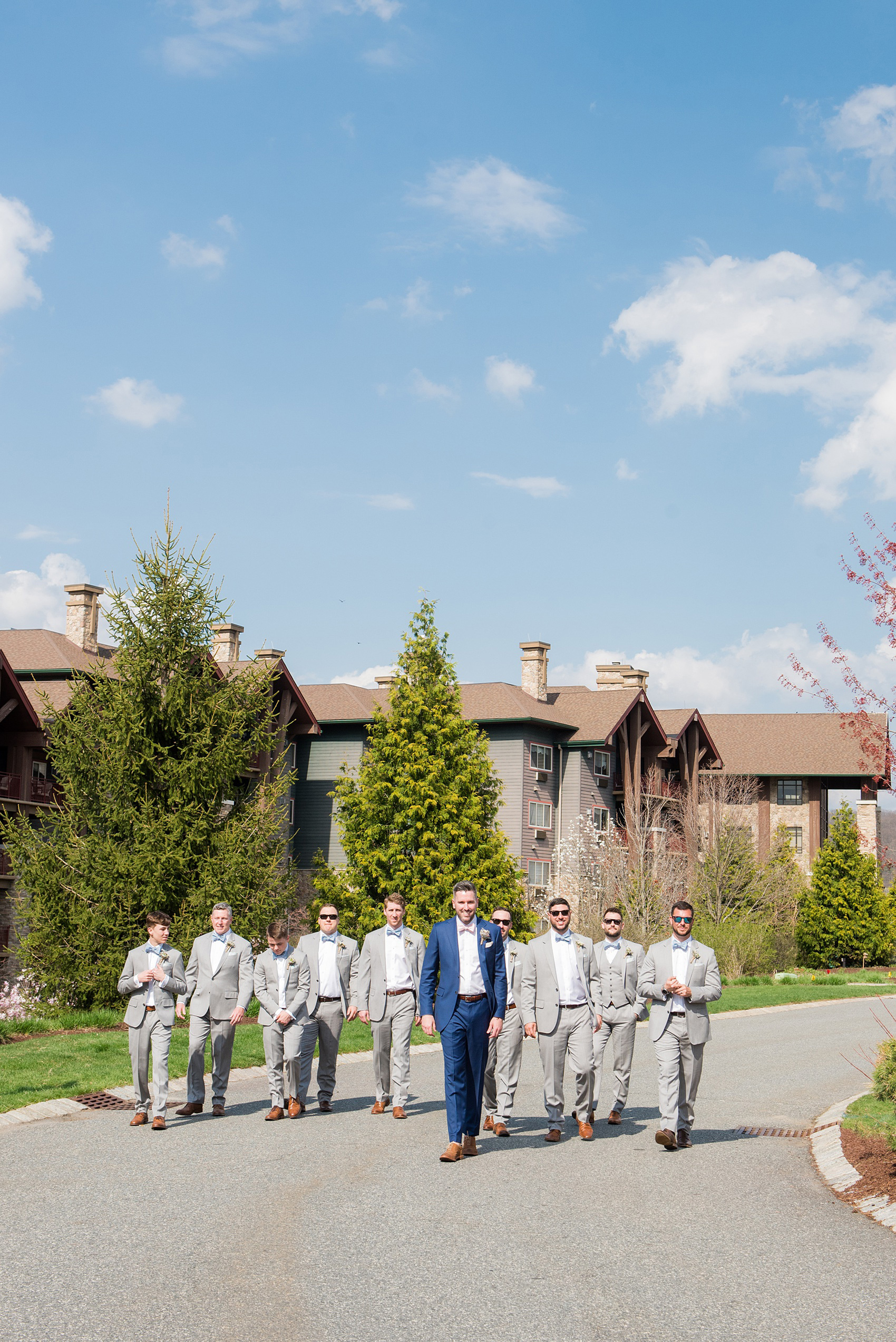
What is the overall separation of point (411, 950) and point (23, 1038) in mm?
7609

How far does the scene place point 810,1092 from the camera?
15664 millimetres

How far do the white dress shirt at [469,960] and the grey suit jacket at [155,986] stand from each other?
284cm

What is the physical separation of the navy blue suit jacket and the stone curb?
2.82 m

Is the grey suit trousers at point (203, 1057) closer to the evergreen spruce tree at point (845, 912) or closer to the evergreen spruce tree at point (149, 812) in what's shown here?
the evergreen spruce tree at point (149, 812)

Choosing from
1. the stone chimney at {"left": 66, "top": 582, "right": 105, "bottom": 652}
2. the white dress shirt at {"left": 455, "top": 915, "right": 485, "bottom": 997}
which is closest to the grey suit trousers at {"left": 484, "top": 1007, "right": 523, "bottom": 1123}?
the white dress shirt at {"left": 455, "top": 915, "right": 485, "bottom": 997}

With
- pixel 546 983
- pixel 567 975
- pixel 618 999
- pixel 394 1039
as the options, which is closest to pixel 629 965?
pixel 618 999

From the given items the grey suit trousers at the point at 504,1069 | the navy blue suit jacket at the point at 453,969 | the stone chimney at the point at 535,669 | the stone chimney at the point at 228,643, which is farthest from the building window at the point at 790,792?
the navy blue suit jacket at the point at 453,969

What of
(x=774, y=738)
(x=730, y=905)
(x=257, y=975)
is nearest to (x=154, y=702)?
(x=257, y=975)

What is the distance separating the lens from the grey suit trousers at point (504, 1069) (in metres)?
12.5

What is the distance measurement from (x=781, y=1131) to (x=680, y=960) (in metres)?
2.32

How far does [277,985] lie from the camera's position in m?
13.2

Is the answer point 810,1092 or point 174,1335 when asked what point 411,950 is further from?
point 174,1335

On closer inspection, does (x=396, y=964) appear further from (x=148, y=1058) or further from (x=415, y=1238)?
(x=415, y=1238)

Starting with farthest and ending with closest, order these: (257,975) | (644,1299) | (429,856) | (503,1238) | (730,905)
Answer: (730,905) → (429,856) → (257,975) → (503,1238) → (644,1299)
